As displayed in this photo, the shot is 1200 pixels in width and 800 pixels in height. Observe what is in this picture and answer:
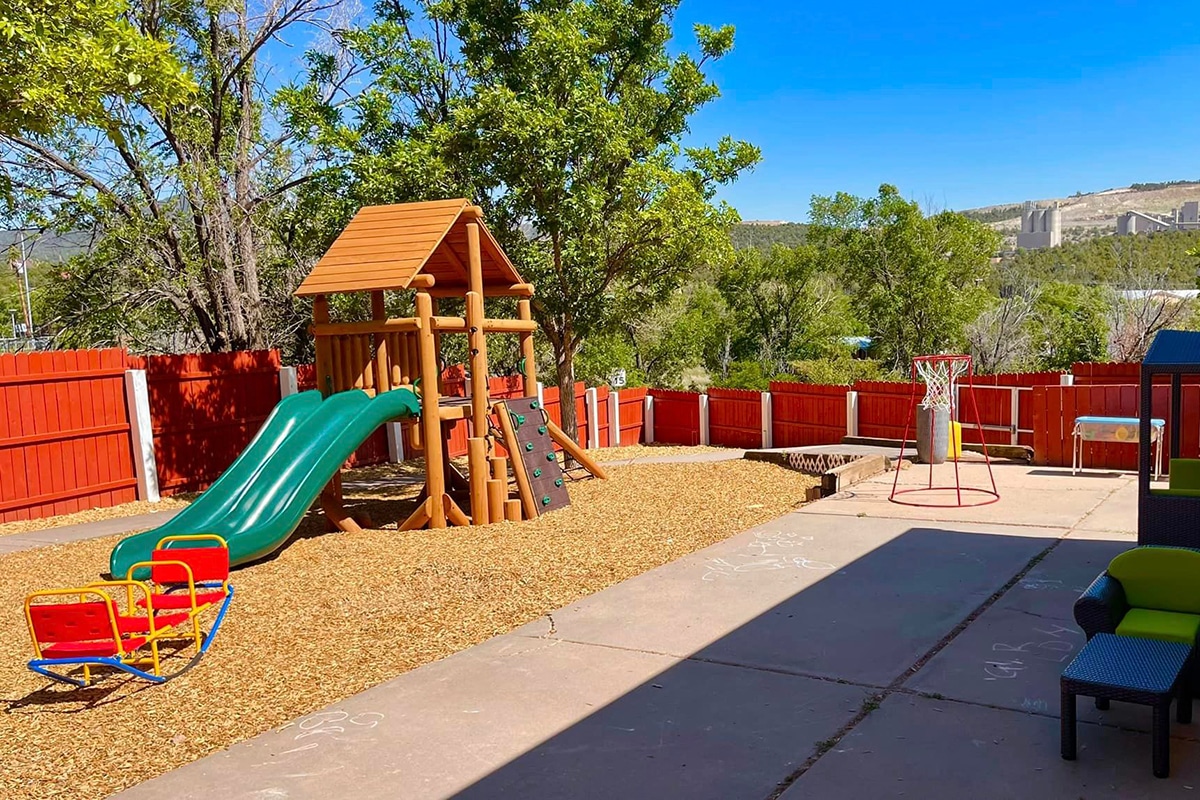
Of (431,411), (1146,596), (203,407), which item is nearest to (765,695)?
(1146,596)

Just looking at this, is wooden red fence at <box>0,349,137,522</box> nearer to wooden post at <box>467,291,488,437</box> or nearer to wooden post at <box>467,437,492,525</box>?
wooden post at <box>467,291,488,437</box>

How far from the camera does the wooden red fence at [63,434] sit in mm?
11625

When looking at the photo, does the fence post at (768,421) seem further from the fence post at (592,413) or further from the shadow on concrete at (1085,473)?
the shadow on concrete at (1085,473)

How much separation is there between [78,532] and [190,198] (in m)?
6.46

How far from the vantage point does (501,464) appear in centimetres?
1059

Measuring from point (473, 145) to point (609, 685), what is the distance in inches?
388

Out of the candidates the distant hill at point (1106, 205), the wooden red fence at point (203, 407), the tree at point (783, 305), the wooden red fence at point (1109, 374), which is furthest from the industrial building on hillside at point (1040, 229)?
the wooden red fence at point (203, 407)

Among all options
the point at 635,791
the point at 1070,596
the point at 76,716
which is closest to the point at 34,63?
the point at 76,716

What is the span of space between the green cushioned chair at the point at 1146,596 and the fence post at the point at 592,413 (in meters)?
15.7

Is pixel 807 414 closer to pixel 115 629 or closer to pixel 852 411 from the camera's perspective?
pixel 852 411

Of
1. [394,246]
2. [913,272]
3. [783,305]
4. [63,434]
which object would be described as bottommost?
[63,434]

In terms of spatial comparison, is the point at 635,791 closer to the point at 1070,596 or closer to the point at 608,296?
the point at 1070,596

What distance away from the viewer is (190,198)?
14977 mm

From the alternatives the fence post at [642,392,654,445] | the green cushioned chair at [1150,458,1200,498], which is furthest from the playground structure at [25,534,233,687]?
the fence post at [642,392,654,445]
